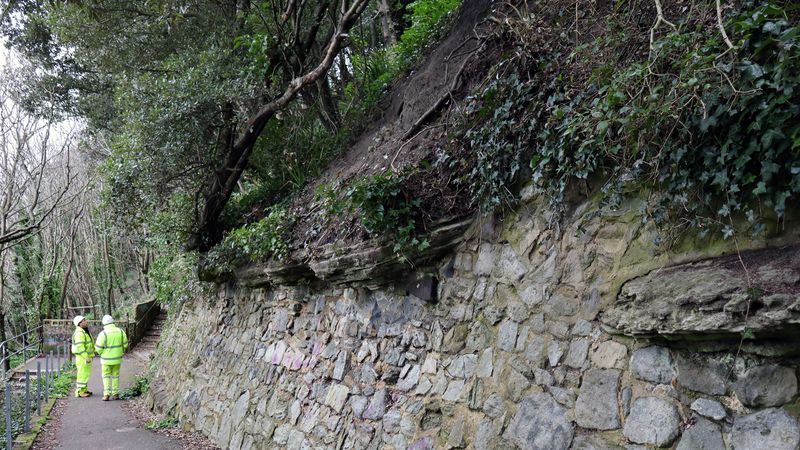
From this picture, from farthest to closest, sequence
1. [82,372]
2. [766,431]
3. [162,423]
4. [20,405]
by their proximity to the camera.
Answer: [82,372], [20,405], [162,423], [766,431]

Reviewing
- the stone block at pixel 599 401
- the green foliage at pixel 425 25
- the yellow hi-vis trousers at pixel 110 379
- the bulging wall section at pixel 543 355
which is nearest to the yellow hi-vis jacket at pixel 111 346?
the yellow hi-vis trousers at pixel 110 379

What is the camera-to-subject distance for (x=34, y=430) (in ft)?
27.8

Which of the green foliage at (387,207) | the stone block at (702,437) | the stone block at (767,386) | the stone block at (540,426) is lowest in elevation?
the stone block at (540,426)

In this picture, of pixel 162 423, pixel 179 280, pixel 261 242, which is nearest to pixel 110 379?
pixel 179 280

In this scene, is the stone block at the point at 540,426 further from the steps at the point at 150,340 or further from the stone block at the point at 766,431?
the steps at the point at 150,340

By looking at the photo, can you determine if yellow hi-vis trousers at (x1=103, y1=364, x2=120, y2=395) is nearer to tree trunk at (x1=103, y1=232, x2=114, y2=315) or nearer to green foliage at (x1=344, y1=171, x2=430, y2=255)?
green foliage at (x1=344, y1=171, x2=430, y2=255)

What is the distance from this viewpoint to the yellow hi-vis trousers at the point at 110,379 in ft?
37.7

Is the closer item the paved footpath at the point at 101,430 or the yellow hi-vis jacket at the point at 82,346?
the paved footpath at the point at 101,430

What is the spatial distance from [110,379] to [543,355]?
442 inches

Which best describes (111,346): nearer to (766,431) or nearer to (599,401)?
(599,401)

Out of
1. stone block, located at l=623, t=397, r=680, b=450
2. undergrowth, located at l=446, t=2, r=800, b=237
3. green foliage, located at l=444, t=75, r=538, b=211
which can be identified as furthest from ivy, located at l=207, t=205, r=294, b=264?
stone block, located at l=623, t=397, r=680, b=450

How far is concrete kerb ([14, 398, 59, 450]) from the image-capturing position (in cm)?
756

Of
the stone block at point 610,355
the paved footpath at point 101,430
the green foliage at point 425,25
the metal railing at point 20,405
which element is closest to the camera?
the stone block at point 610,355

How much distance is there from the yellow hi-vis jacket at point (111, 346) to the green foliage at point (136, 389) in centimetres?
96
